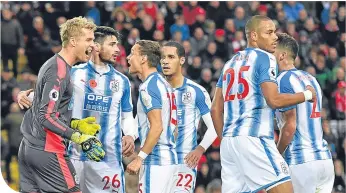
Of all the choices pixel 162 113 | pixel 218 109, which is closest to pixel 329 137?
pixel 218 109

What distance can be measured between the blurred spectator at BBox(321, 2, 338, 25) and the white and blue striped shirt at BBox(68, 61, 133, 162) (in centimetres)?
1249

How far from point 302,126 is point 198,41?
31.1 ft

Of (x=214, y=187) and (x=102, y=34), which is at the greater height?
(x=102, y=34)

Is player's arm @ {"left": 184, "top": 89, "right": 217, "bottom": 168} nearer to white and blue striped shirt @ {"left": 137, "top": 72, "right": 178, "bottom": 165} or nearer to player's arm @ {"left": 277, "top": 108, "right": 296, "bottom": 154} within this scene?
white and blue striped shirt @ {"left": 137, "top": 72, "right": 178, "bottom": 165}

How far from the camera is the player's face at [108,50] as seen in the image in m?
12.3

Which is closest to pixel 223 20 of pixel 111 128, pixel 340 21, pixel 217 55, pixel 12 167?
pixel 217 55

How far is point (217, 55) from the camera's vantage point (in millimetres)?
20984

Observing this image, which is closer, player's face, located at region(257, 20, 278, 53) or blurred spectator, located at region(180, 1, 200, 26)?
player's face, located at region(257, 20, 278, 53)

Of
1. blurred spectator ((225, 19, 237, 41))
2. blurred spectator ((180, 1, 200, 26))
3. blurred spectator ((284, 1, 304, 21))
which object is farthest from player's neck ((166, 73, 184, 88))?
blurred spectator ((284, 1, 304, 21))

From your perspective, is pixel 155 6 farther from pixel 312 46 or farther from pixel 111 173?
pixel 111 173

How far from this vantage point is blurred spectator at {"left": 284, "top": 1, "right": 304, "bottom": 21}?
23.7 m

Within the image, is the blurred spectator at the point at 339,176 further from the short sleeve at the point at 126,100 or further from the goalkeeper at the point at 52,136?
the goalkeeper at the point at 52,136

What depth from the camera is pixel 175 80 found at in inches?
516

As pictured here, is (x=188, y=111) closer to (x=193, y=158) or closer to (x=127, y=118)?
(x=193, y=158)
